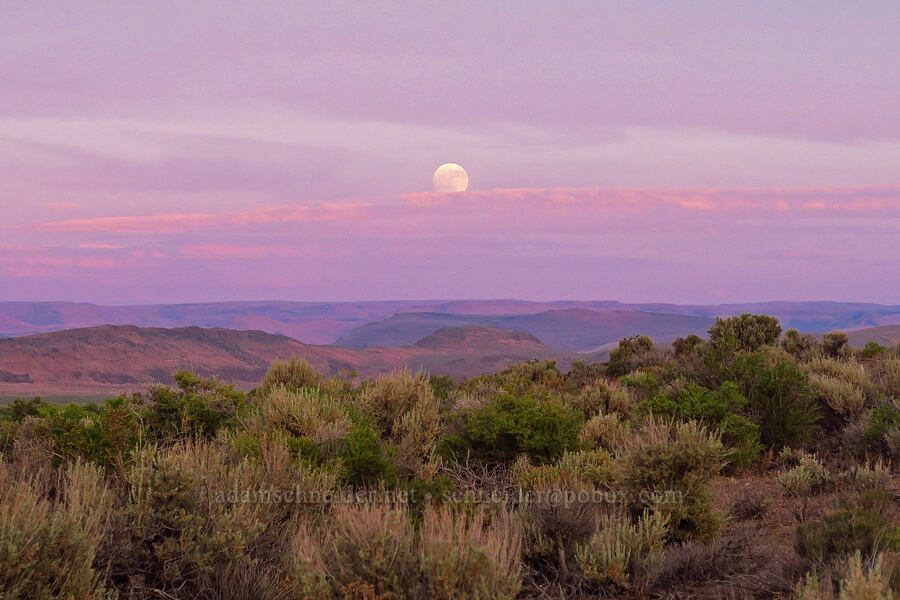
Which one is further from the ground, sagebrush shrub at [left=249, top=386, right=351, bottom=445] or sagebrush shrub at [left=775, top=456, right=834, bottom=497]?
sagebrush shrub at [left=249, top=386, right=351, bottom=445]

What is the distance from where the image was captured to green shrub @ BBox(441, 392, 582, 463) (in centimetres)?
915

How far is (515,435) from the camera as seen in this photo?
9289 millimetres

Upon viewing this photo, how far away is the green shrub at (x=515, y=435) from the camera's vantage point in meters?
9.15

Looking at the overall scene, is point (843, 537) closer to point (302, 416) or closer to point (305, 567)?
point (305, 567)

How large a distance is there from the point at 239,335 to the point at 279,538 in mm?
94368

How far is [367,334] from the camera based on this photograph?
18400 centimetres

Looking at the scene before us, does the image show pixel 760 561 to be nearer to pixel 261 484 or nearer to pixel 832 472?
pixel 832 472

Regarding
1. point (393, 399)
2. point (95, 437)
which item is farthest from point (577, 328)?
point (95, 437)

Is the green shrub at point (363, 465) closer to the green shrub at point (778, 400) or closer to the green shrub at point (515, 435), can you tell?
the green shrub at point (515, 435)

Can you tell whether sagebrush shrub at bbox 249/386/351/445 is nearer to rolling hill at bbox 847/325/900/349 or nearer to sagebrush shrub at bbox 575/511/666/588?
sagebrush shrub at bbox 575/511/666/588

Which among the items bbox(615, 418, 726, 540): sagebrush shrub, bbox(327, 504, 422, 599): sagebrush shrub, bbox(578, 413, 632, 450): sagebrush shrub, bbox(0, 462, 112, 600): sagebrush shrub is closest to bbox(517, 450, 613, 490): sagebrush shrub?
bbox(615, 418, 726, 540): sagebrush shrub

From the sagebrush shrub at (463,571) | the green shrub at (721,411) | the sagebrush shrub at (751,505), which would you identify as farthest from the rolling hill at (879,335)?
the sagebrush shrub at (463,571)

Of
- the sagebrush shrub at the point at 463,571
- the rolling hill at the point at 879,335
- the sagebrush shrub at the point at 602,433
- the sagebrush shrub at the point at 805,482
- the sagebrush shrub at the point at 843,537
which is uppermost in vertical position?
the sagebrush shrub at the point at 463,571

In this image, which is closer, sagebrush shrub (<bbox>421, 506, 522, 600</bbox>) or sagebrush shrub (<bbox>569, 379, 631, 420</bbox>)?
sagebrush shrub (<bbox>421, 506, 522, 600</bbox>)
